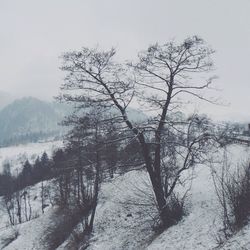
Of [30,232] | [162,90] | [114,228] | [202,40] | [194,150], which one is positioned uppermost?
[202,40]

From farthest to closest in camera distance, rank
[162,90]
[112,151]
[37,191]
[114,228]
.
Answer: [37,191] → [114,228] → [112,151] → [162,90]

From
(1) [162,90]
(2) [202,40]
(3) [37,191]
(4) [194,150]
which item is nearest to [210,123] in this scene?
(4) [194,150]

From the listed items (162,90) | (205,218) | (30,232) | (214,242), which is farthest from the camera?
(30,232)

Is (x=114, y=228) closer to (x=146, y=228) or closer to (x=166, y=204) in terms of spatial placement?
(x=146, y=228)

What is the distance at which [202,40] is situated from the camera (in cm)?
1585

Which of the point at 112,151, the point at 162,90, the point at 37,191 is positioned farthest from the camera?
the point at 37,191

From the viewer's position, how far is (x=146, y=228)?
1831cm

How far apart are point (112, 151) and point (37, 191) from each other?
85.2m

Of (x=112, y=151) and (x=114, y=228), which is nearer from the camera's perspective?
(x=112, y=151)

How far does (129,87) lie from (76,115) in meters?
2.72

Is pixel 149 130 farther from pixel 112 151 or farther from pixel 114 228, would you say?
pixel 114 228

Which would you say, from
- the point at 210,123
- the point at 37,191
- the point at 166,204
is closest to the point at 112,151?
the point at 166,204

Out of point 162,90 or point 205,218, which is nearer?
point 205,218

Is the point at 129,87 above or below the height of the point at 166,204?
above
